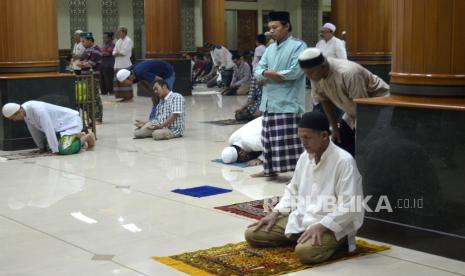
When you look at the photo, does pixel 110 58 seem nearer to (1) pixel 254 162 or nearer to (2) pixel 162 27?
(2) pixel 162 27

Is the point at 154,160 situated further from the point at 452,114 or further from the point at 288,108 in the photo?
the point at 452,114

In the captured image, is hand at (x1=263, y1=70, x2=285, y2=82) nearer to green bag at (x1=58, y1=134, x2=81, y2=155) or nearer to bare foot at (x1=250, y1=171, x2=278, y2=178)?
bare foot at (x1=250, y1=171, x2=278, y2=178)

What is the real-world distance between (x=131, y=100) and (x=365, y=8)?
5.71m

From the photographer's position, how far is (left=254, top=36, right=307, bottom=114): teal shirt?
6391mm

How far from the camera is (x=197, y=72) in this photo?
20812 millimetres

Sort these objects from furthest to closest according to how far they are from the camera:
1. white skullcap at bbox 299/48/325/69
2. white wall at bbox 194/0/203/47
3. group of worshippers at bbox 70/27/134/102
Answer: white wall at bbox 194/0/203/47
group of worshippers at bbox 70/27/134/102
white skullcap at bbox 299/48/325/69

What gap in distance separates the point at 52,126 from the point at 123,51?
26.0ft

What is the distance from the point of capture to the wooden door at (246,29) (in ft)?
85.3

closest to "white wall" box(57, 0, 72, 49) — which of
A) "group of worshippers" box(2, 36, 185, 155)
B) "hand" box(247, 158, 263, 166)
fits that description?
"group of worshippers" box(2, 36, 185, 155)

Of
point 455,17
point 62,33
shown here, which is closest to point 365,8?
point 455,17

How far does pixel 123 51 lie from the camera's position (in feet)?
52.7

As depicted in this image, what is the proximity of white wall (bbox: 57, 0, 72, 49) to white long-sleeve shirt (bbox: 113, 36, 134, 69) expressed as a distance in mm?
6282

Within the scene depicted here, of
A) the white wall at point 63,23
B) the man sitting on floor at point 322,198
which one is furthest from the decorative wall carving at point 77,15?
the man sitting on floor at point 322,198

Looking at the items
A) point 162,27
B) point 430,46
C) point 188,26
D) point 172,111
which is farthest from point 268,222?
point 188,26
